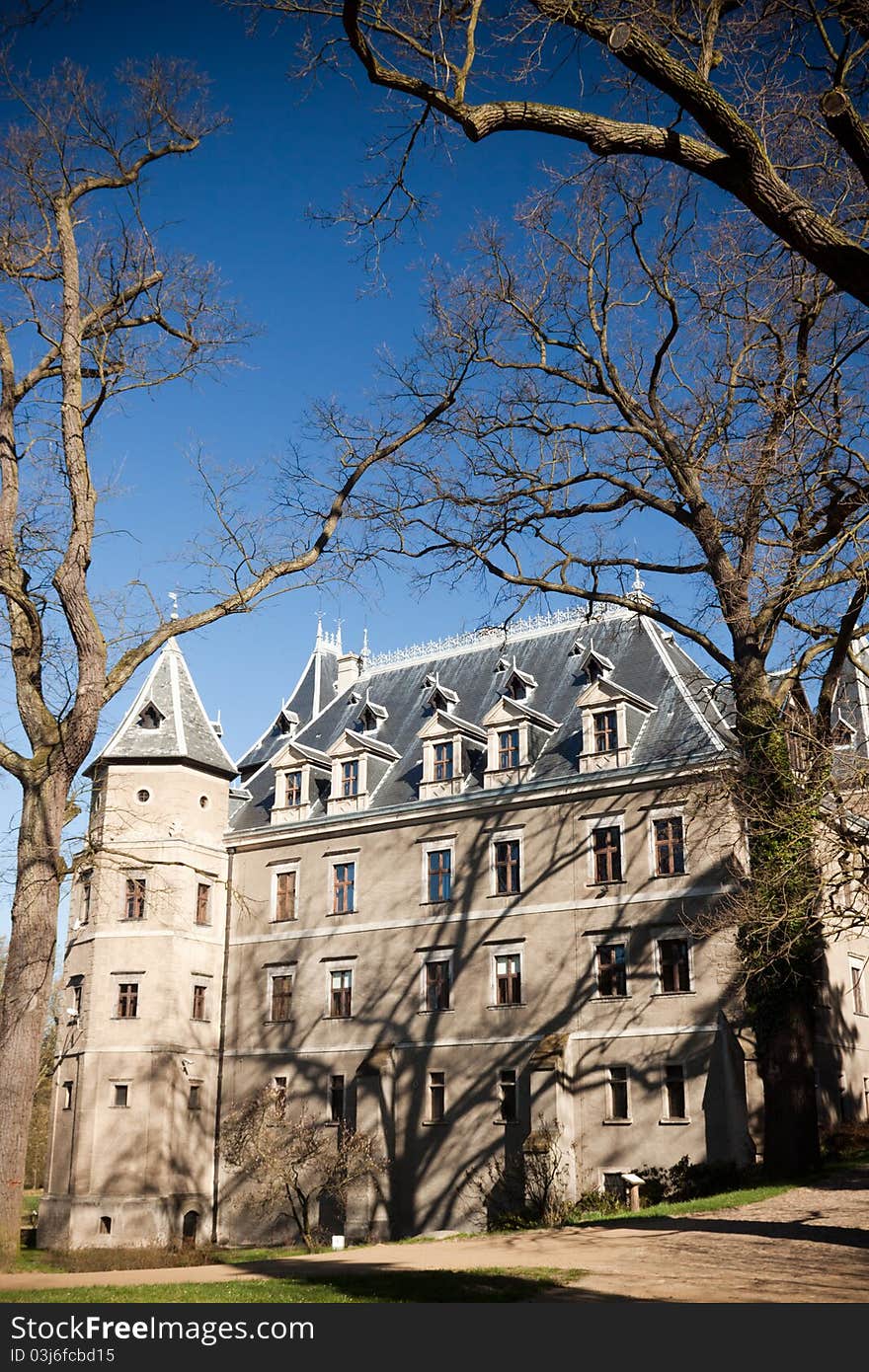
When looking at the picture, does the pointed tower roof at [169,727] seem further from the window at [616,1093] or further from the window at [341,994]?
the window at [616,1093]

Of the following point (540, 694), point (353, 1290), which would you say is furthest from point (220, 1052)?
point (353, 1290)

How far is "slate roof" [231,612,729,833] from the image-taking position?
31391 mm

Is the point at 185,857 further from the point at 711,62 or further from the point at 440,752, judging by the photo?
the point at 711,62

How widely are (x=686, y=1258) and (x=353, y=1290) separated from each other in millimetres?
3725

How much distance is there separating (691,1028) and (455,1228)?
8.13 m

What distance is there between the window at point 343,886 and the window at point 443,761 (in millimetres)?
3881

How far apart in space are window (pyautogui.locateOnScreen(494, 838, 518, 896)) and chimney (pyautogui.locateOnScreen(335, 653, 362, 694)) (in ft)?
38.7

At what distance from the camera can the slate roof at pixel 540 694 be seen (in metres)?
31.4

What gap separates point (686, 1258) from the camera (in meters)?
12.9

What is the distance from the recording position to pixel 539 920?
104 ft

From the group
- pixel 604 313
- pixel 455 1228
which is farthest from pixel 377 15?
pixel 455 1228

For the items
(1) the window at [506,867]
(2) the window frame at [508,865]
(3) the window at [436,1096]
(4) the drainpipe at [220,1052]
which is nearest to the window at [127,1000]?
(4) the drainpipe at [220,1052]

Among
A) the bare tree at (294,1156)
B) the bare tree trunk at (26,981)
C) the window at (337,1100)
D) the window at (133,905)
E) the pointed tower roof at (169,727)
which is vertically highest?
the pointed tower roof at (169,727)

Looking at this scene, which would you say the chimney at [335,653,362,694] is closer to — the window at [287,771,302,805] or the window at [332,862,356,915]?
the window at [287,771,302,805]
